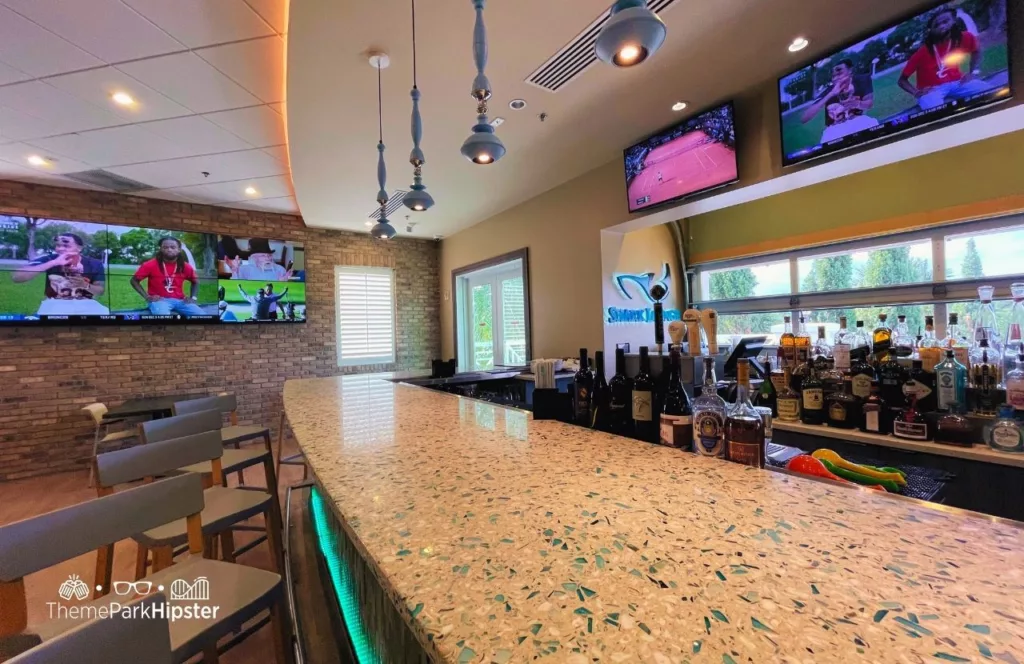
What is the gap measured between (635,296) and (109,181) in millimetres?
5437

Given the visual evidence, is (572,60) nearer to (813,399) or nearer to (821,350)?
(821,350)

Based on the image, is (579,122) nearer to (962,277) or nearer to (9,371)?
(962,277)

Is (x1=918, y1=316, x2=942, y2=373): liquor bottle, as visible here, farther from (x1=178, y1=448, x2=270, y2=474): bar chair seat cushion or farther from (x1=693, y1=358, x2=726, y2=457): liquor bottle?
(x1=178, y1=448, x2=270, y2=474): bar chair seat cushion

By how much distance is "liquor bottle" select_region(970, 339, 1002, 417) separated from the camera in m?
1.77

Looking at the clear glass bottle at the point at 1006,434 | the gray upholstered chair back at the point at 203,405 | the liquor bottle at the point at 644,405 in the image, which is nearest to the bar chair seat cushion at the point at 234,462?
the gray upholstered chair back at the point at 203,405

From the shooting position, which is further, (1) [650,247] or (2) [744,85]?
(1) [650,247]

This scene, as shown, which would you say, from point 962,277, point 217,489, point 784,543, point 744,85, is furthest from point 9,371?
point 962,277

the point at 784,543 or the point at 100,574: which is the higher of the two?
the point at 784,543

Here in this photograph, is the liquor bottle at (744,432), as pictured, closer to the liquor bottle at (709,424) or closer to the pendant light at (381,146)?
the liquor bottle at (709,424)

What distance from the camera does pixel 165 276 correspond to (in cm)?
475

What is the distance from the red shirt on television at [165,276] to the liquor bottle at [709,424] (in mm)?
5749

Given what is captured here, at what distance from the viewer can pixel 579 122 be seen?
10.0ft

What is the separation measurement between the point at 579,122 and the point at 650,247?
172cm

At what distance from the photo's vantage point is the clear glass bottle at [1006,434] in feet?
5.41
